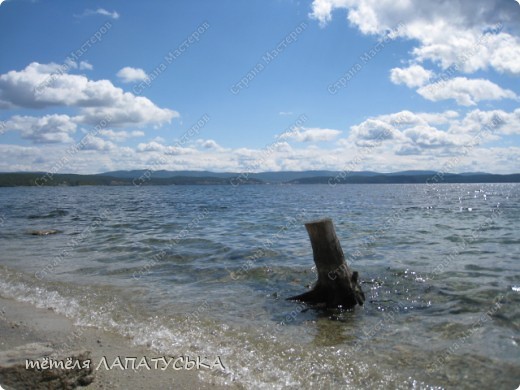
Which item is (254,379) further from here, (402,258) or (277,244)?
(277,244)

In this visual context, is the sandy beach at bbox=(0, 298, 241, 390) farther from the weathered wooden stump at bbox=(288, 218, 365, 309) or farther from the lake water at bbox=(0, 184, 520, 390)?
the weathered wooden stump at bbox=(288, 218, 365, 309)

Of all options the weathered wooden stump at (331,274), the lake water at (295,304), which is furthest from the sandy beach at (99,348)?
the weathered wooden stump at (331,274)

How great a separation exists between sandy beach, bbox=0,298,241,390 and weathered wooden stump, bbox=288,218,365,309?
4.54 meters

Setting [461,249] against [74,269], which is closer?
[74,269]

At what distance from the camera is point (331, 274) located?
10.6 meters

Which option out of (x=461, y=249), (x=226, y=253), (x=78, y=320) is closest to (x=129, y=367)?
(x=78, y=320)

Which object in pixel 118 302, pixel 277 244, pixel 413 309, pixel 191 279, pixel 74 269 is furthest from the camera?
pixel 277 244

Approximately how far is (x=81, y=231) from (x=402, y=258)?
20.8m

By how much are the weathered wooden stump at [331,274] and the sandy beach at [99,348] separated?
454 centimetres

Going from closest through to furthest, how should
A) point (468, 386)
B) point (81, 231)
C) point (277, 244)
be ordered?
point (468, 386)
point (277, 244)
point (81, 231)

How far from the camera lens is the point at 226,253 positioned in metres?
18.2

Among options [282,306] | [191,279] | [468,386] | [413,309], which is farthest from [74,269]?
[468,386]

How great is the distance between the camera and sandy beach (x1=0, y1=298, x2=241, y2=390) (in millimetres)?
6160

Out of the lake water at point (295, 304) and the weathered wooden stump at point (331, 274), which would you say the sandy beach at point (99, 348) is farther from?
the weathered wooden stump at point (331, 274)
